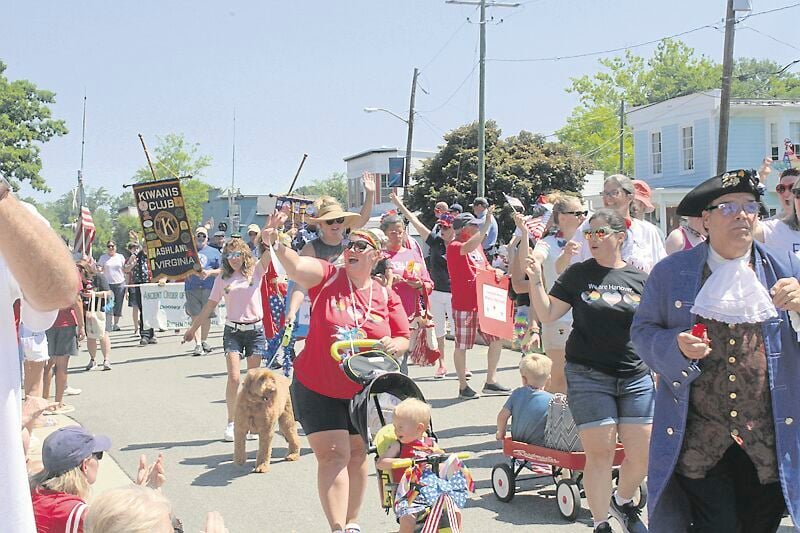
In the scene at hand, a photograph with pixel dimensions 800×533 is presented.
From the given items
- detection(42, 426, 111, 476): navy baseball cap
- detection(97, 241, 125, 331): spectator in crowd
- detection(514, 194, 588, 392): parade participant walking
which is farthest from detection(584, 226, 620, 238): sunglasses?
detection(97, 241, 125, 331): spectator in crowd

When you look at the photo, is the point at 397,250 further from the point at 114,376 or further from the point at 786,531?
the point at 114,376

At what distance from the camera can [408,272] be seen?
9.48m

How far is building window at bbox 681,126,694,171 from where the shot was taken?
38.2 m

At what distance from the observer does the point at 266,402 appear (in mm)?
8086

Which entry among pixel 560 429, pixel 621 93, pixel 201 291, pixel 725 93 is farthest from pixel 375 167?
pixel 560 429

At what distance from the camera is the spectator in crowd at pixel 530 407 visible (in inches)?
266

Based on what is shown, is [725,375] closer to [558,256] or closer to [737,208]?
[737,208]

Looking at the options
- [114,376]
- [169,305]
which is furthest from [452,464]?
[169,305]

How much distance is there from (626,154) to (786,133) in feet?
104

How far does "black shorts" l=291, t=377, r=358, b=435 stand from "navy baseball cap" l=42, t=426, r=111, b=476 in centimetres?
137

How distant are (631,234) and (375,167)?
64331 millimetres

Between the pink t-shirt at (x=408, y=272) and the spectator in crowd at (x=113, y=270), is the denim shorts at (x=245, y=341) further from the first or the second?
the spectator in crowd at (x=113, y=270)

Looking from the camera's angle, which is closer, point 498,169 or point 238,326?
point 238,326

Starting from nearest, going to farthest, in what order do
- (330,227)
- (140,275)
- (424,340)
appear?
(330,227)
(424,340)
(140,275)
